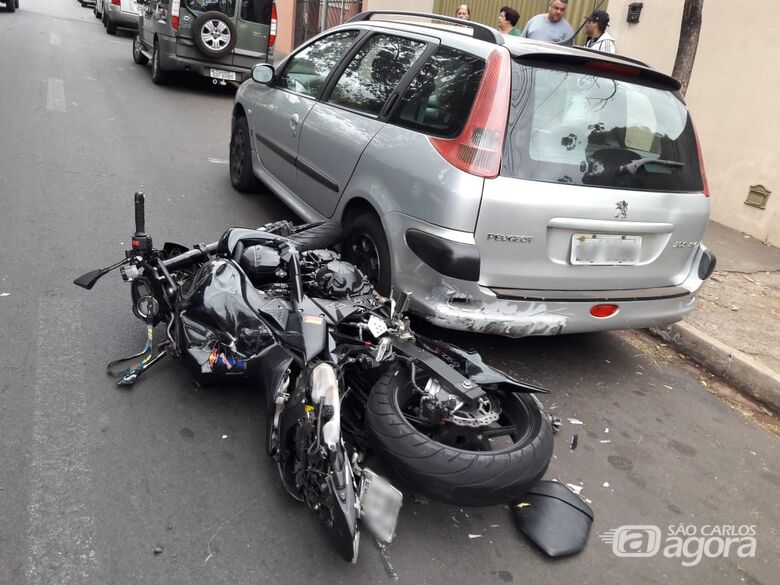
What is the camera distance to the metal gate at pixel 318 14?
1772 cm

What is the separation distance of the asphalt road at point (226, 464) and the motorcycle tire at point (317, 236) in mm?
883

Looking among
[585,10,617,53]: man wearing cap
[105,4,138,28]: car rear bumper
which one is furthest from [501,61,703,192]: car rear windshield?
[105,4,138,28]: car rear bumper

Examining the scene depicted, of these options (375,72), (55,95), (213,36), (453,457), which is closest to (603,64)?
(375,72)

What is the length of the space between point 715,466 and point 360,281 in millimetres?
2037

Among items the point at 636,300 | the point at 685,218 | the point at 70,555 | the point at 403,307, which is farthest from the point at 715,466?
the point at 70,555

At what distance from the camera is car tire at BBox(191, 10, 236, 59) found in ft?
36.8

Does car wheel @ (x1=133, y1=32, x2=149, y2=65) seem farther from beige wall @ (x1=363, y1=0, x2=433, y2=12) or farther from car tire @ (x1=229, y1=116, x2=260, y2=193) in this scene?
car tire @ (x1=229, y1=116, x2=260, y2=193)

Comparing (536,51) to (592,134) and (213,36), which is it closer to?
(592,134)

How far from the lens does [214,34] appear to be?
37.2 ft

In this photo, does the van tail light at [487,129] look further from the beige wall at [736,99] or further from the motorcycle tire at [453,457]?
the beige wall at [736,99]

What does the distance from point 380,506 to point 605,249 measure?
1.91 metres

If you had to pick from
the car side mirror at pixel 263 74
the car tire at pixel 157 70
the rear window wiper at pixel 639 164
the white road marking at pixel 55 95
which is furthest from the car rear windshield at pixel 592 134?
the car tire at pixel 157 70

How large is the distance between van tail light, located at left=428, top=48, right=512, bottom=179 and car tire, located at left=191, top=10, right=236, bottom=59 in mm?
9199

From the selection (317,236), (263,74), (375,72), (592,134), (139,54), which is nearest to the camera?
(592,134)
